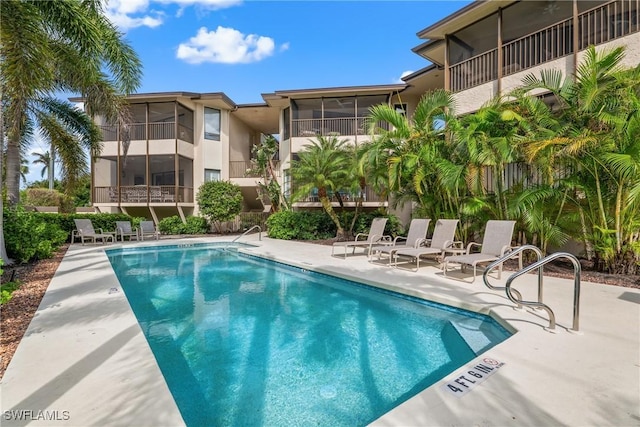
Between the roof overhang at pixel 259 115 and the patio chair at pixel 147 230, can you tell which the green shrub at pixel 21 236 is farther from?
the roof overhang at pixel 259 115

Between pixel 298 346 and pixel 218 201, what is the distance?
16.1m

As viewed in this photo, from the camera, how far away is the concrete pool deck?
2.47 metres

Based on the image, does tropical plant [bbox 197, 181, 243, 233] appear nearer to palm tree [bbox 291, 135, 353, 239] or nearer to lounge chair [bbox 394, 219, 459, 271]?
palm tree [bbox 291, 135, 353, 239]

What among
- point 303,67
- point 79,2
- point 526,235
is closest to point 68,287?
point 79,2

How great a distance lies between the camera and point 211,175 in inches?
888

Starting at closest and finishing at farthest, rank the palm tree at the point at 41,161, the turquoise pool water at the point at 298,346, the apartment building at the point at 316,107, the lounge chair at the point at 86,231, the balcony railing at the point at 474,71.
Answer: the turquoise pool water at the point at 298,346
the apartment building at the point at 316,107
the balcony railing at the point at 474,71
the lounge chair at the point at 86,231
the palm tree at the point at 41,161

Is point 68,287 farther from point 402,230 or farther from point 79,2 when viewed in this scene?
point 402,230

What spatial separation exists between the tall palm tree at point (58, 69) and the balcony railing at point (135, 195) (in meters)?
5.97

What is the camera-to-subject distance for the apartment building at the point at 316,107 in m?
11.0

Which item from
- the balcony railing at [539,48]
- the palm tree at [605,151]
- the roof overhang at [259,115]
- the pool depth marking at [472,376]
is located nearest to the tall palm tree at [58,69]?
the roof overhang at [259,115]

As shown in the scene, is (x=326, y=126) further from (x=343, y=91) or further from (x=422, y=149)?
(x=422, y=149)

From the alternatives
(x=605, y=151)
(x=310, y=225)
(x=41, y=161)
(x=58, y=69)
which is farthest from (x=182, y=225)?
(x=41, y=161)

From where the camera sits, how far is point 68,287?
259 inches

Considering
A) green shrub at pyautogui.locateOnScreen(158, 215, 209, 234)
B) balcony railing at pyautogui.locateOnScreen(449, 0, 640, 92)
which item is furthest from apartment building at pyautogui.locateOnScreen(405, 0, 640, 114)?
green shrub at pyautogui.locateOnScreen(158, 215, 209, 234)
